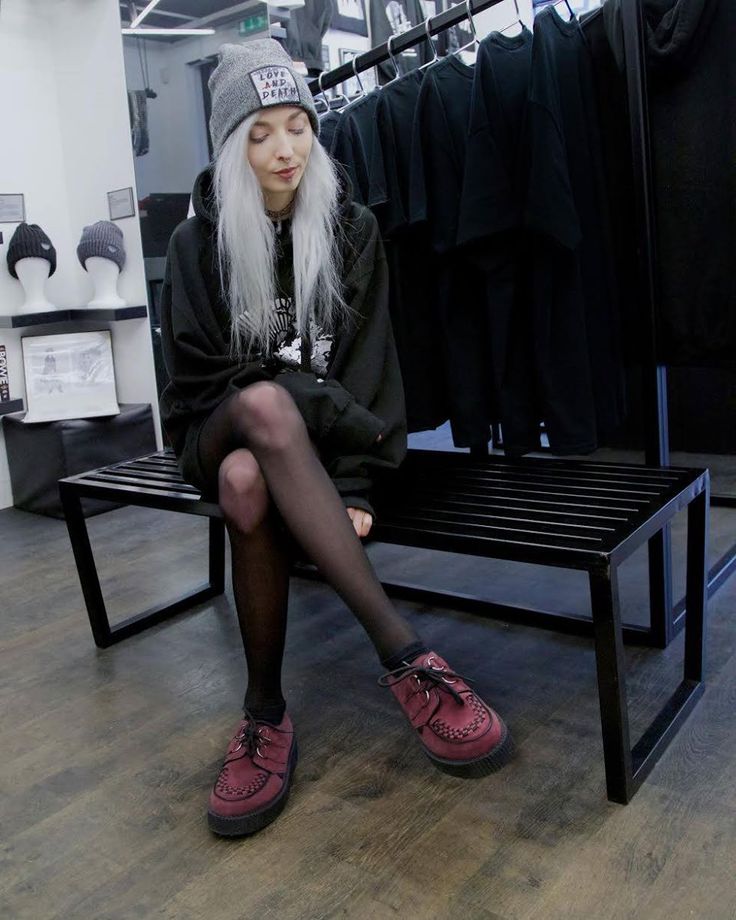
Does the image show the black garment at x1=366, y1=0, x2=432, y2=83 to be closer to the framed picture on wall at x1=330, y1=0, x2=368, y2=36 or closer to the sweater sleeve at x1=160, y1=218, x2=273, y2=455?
the framed picture on wall at x1=330, y1=0, x2=368, y2=36

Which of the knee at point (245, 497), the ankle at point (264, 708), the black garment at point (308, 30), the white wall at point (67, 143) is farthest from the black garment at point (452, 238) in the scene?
the white wall at point (67, 143)

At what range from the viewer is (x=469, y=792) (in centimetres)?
145

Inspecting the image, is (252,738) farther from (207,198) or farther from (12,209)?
(12,209)

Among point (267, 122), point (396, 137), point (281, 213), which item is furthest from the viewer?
point (396, 137)

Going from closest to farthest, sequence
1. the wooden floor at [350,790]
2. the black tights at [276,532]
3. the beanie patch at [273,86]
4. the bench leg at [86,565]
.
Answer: the wooden floor at [350,790] → the black tights at [276,532] → the beanie patch at [273,86] → the bench leg at [86,565]

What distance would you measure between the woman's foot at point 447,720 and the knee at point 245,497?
0.34 metres

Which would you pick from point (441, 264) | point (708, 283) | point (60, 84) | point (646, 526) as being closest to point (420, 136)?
point (441, 264)

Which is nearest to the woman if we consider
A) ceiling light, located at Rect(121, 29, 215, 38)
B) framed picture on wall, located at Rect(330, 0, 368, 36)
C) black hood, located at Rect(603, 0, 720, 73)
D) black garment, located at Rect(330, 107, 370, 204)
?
black garment, located at Rect(330, 107, 370, 204)

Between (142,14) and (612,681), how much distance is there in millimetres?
3295

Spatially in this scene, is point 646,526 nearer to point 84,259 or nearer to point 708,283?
point 708,283

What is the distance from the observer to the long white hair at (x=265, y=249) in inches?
65.0

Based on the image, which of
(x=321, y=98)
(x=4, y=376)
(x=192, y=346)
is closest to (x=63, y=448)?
(x=4, y=376)

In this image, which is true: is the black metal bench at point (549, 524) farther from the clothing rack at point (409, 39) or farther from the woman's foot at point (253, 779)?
the clothing rack at point (409, 39)

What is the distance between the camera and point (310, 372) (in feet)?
5.77
